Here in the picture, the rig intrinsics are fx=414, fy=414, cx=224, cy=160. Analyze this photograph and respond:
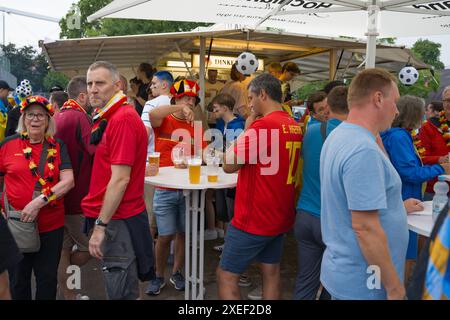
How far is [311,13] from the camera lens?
4758mm

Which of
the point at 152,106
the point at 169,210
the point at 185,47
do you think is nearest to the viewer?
the point at 169,210

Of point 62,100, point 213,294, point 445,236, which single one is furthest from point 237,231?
point 62,100

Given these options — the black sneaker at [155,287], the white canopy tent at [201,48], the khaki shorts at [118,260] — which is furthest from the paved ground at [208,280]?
the white canopy tent at [201,48]

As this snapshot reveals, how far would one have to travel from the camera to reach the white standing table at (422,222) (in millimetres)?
2290

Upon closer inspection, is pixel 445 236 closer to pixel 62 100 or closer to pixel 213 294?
pixel 213 294

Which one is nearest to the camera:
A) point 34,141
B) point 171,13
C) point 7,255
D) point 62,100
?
point 7,255

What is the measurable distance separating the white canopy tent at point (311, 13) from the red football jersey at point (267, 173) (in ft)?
6.49

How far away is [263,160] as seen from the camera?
8.73 ft

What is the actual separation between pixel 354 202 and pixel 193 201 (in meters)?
1.85

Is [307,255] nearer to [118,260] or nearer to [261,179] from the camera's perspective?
[261,179]

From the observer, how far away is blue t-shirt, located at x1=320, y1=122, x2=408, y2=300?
1746 millimetres

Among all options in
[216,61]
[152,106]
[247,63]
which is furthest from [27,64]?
[152,106]

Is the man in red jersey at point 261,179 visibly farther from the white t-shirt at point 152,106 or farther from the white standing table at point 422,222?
the white t-shirt at point 152,106

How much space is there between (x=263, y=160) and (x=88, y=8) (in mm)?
24517
